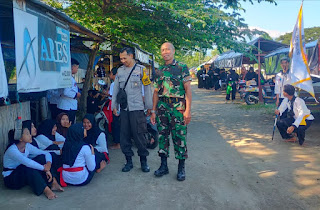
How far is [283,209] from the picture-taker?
10.4 feet

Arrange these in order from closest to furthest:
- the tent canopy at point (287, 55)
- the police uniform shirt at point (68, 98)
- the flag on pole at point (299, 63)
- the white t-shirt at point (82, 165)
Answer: the white t-shirt at point (82, 165) → the police uniform shirt at point (68, 98) → the flag on pole at point (299, 63) → the tent canopy at point (287, 55)

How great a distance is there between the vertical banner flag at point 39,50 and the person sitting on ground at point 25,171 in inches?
27.8

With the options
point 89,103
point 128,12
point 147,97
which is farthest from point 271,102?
point 147,97

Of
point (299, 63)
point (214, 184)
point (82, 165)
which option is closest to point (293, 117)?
point (299, 63)

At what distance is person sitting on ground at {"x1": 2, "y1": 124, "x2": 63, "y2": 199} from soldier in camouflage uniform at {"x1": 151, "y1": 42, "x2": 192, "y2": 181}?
1562 millimetres

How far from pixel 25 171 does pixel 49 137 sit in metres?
1.06

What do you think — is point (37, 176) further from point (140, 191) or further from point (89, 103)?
point (89, 103)

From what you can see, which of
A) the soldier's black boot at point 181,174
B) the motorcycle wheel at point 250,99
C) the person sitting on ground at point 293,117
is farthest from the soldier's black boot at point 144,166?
the motorcycle wheel at point 250,99

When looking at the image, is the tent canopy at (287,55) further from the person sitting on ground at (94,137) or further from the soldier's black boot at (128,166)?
the person sitting on ground at (94,137)

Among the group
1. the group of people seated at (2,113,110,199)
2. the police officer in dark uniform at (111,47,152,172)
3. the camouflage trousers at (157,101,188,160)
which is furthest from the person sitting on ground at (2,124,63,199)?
the camouflage trousers at (157,101,188,160)

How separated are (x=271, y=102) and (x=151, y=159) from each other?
7.91m

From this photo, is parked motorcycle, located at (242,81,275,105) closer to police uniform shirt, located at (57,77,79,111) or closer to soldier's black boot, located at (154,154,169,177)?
police uniform shirt, located at (57,77,79,111)

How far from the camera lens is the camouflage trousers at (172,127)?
3.97 meters

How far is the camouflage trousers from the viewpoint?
3.97 meters
